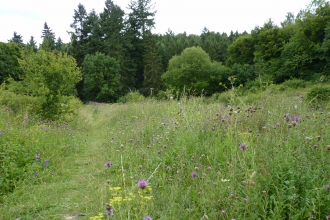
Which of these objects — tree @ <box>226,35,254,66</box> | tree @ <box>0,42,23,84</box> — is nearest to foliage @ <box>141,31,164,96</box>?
tree @ <box>226,35,254,66</box>

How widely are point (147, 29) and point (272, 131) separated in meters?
36.5

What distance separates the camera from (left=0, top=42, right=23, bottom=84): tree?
96.5ft

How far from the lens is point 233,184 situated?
2156mm

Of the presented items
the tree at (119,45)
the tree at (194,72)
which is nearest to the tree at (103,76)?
the tree at (119,45)

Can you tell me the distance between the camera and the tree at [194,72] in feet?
105

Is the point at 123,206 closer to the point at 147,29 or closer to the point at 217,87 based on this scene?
the point at 217,87

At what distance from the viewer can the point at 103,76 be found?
29.8 meters

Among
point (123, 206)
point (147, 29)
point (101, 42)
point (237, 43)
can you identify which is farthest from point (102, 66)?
point (123, 206)

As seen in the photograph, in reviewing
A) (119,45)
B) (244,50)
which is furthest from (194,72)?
(119,45)

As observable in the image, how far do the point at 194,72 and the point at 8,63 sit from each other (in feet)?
77.6

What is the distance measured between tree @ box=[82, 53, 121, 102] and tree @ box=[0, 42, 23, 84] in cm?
826

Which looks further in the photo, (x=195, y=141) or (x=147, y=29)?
(x=147, y=29)

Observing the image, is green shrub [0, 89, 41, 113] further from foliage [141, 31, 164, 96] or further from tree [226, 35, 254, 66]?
tree [226, 35, 254, 66]

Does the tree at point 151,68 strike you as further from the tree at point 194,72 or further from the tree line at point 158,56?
the tree at point 194,72
